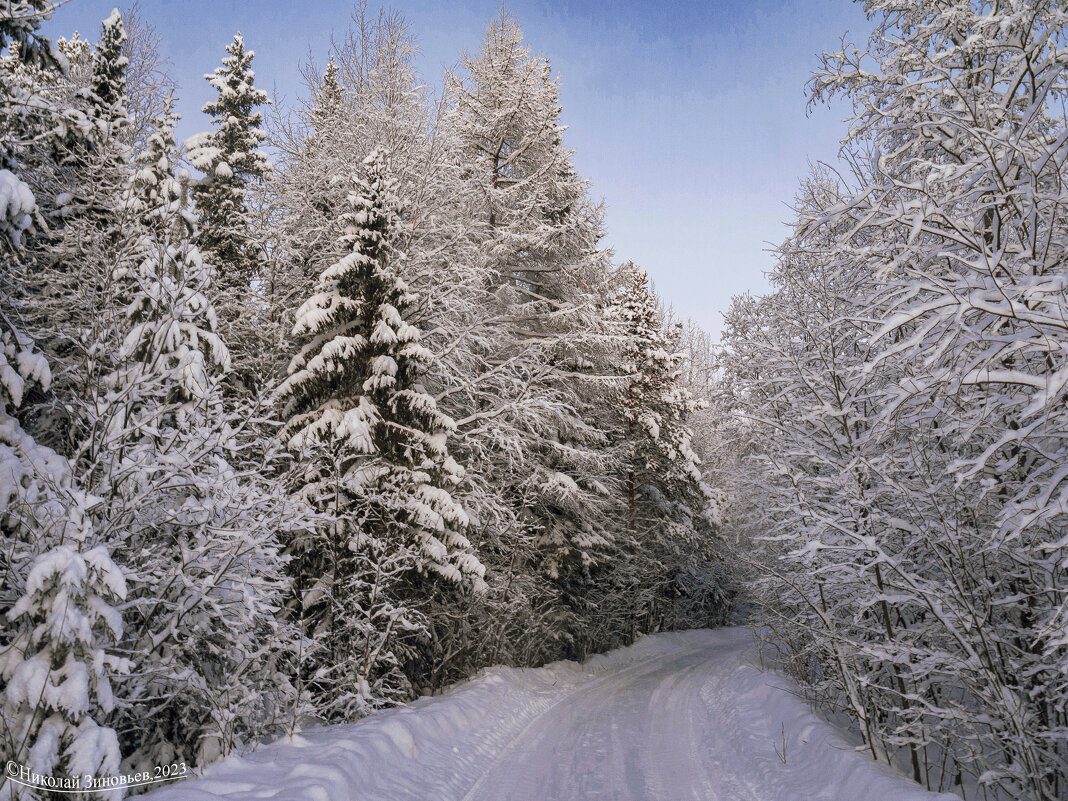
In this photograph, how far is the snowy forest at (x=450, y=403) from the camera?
4.16 m

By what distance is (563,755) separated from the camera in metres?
8.23

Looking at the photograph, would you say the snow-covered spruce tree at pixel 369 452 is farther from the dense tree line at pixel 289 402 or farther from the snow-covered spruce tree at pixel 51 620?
the snow-covered spruce tree at pixel 51 620

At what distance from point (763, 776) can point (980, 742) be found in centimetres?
271

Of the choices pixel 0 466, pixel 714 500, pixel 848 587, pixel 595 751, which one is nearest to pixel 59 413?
pixel 0 466

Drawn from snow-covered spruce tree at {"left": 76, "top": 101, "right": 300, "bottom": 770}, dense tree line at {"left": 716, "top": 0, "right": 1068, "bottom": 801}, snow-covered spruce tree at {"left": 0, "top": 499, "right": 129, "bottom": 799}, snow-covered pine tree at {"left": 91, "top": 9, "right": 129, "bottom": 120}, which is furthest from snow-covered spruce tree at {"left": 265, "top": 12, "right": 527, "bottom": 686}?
snow-covered spruce tree at {"left": 0, "top": 499, "right": 129, "bottom": 799}

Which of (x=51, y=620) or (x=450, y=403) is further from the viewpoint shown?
(x=450, y=403)

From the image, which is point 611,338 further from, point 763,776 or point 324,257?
point 763,776

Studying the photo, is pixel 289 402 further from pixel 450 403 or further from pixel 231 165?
pixel 231 165

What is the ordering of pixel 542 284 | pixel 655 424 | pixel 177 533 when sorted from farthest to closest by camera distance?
pixel 655 424 < pixel 542 284 < pixel 177 533

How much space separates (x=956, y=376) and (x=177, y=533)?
687cm

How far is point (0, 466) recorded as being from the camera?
15.9ft

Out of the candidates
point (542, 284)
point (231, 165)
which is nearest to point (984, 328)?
point (542, 284)

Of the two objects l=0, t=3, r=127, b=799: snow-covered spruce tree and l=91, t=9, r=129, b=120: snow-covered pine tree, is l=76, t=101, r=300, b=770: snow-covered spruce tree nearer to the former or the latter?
l=0, t=3, r=127, b=799: snow-covered spruce tree

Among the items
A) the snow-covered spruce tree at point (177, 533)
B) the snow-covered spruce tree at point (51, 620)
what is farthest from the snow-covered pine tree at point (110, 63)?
the snow-covered spruce tree at point (51, 620)
